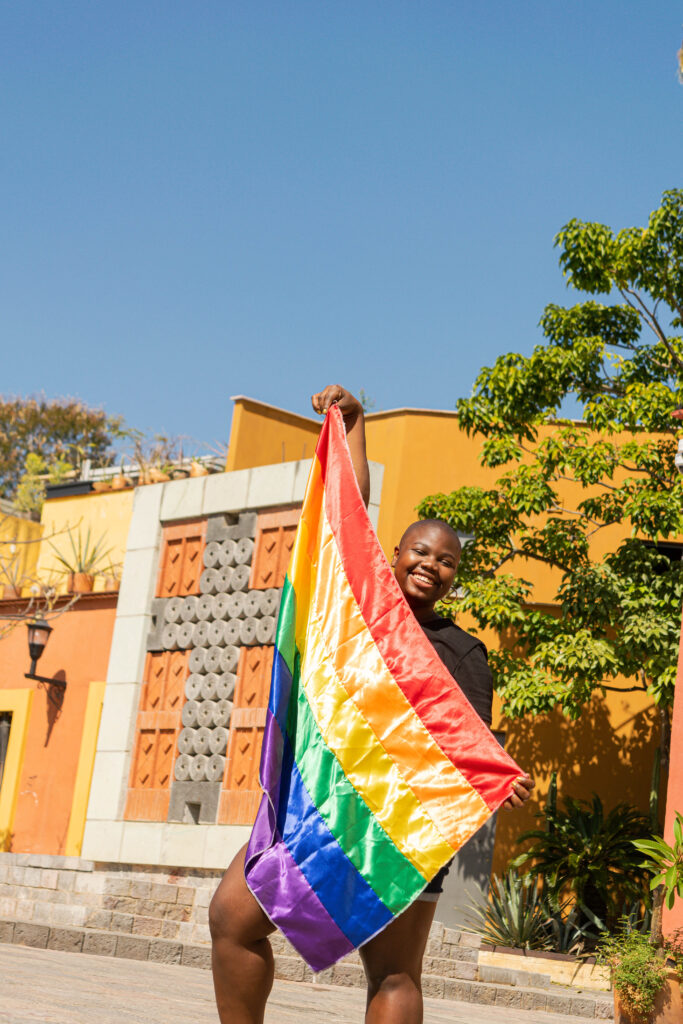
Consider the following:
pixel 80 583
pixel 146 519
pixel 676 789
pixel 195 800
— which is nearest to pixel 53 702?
pixel 80 583

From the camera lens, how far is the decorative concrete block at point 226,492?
13648 millimetres

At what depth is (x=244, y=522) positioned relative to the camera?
13.6 m

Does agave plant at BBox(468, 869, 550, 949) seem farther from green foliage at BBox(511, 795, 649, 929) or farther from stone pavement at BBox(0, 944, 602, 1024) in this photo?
stone pavement at BBox(0, 944, 602, 1024)

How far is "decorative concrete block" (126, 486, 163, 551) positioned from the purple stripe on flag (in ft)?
38.4

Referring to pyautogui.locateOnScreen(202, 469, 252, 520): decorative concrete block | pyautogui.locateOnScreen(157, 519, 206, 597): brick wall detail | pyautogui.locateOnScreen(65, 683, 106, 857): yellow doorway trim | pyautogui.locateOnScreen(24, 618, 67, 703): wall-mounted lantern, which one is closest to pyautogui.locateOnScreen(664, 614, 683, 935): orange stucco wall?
pyautogui.locateOnScreen(202, 469, 252, 520): decorative concrete block

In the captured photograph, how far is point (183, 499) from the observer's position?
14227mm

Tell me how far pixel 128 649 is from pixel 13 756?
107 inches

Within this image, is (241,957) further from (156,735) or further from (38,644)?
(38,644)

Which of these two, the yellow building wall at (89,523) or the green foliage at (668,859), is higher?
the yellow building wall at (89,523)

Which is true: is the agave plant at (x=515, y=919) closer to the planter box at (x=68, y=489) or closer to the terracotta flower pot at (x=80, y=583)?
the terracotta flower pot at (x=80, y=583)

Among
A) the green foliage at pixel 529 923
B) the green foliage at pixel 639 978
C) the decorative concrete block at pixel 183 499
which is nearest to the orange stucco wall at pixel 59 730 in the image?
the decorative concrete block at pixel 183 499

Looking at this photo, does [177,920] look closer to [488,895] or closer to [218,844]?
[218,844]

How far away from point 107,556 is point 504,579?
7624mm

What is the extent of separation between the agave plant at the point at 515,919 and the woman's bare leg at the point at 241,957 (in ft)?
31.5
